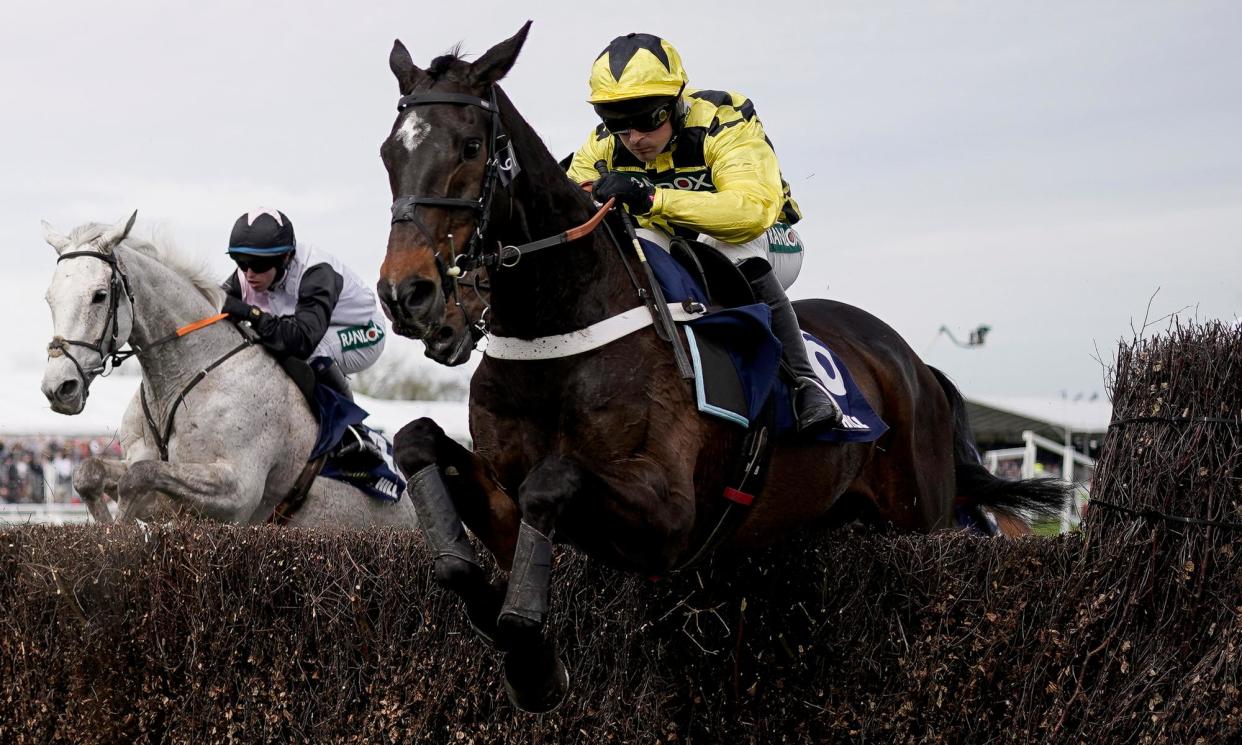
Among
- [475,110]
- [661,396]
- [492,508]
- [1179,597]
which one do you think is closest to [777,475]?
[661,396]

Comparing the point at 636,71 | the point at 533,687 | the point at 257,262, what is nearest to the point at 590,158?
the point at 636,71

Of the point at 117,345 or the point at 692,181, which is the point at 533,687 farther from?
the point at 117,345

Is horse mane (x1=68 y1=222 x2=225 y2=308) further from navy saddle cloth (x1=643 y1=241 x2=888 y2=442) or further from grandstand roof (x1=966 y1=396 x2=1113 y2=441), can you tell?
grandstand roof (x1=966 y1=396 x2=1113 y2=441)

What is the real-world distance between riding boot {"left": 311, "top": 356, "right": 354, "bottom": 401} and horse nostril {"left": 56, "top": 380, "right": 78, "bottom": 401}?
1552mm

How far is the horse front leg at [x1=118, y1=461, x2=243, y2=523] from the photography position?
21.6ft

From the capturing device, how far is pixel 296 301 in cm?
789

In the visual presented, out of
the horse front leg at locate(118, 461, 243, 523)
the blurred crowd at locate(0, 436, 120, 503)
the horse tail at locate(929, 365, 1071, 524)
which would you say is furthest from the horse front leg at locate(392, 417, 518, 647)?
the blurred crowd at locate(0, 436, 120, 503)

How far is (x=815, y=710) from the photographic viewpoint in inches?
187

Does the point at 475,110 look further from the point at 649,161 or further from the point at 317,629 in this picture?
the point at 317,629

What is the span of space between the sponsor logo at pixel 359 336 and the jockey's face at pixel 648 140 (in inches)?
159

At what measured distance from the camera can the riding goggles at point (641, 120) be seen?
450 centimetres

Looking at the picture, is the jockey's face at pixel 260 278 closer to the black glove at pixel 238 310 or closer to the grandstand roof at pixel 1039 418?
the black glove at pixel 238 310

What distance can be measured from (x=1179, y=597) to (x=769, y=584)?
4.71 ft

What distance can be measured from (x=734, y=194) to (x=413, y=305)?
146 cm
